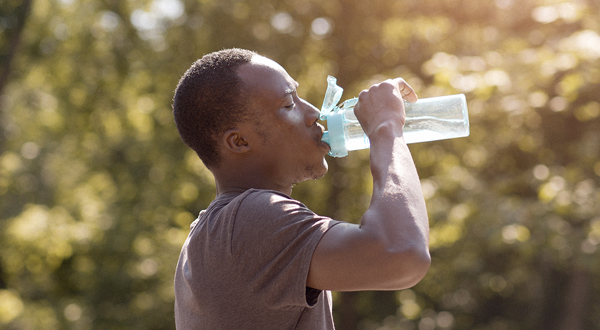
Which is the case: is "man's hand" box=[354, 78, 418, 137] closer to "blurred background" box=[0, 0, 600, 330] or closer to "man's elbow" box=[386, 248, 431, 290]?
"man's elbow" box=[386, 248, 431, 290]

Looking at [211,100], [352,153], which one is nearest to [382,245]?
[211,100]

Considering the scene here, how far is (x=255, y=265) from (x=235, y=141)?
1.52 ft

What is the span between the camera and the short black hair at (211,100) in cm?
161

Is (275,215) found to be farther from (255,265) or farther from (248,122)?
(248,122)

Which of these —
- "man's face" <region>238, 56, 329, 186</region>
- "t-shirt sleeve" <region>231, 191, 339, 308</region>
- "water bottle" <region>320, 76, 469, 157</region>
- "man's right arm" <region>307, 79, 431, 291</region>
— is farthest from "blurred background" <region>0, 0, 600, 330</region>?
"t-shirt sleeve" <region>231, 191, 339, 308</region>

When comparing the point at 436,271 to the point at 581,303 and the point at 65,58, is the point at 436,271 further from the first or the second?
the point at 65,58

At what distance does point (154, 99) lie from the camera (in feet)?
30.5

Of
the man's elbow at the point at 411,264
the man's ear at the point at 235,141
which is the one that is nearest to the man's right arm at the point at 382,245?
the man's elbow at the point at 411,264

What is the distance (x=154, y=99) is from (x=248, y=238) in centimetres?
845

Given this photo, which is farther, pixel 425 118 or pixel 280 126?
pixel 425 118

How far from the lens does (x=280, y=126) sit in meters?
1.64

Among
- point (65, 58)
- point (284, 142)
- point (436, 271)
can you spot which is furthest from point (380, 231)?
point (65, 58)

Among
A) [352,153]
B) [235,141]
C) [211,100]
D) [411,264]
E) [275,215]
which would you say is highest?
[211,100]

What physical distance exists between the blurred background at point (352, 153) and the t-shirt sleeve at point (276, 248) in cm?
356
